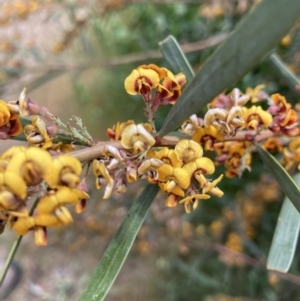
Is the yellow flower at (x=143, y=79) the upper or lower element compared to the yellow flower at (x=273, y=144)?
upper

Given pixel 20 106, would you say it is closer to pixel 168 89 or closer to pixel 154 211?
pixel 168 89

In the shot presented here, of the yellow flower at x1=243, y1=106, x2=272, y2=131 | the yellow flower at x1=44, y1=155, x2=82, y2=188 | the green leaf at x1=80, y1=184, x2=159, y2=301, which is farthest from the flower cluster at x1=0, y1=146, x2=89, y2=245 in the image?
the yellow flower at x1=243, y1=106, x2=272, y2=131

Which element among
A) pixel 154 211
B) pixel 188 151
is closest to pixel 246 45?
pixel 188 151

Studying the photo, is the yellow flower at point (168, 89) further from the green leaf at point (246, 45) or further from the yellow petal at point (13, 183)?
the yellow petal at point (13, 183)

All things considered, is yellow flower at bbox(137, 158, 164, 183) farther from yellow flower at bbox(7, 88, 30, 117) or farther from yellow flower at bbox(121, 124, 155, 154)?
yellow flower at bbox(7, 88, 30, 117)

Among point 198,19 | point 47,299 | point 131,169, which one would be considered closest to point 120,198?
point 47,299

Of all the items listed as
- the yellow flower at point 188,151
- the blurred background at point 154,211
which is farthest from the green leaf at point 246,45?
the blurred background at point 154,211
